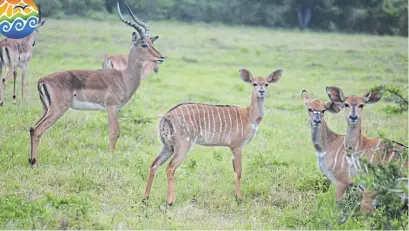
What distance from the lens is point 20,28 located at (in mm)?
10547

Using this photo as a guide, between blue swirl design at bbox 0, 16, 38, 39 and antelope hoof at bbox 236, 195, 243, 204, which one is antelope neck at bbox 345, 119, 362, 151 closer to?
antelope hoof at bbox 236, 195, 243, 204

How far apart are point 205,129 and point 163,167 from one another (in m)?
1.16

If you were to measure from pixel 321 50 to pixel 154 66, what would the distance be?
9.23 metres

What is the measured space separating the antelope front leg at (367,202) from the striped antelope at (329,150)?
0.25 meters

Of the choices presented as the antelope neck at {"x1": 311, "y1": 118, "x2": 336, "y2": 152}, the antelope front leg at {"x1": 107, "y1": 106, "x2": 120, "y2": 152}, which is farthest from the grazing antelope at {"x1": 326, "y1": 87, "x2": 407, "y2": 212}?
the antelope front leg at {"x1": 107, "y1": 106, "x2": 120, "y2": 152}

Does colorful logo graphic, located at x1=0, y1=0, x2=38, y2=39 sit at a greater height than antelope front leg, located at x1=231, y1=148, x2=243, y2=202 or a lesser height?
greater

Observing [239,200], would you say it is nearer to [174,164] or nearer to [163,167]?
[174,164]

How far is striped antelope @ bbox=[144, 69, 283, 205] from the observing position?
5816mm

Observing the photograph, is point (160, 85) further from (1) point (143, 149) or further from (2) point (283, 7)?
(2) point (283, 7)

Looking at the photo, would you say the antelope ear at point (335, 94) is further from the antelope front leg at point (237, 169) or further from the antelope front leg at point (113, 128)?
the antelope front leg at point (113, 128)

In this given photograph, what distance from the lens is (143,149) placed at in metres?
7.72

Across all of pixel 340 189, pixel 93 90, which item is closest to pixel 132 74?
pixel 93 90

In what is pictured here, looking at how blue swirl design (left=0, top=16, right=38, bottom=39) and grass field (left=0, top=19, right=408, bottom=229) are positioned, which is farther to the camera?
→ blue swirl design (left=0, top=16, right=38, bottom=39)

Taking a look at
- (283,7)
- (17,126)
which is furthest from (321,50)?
(17,126)
